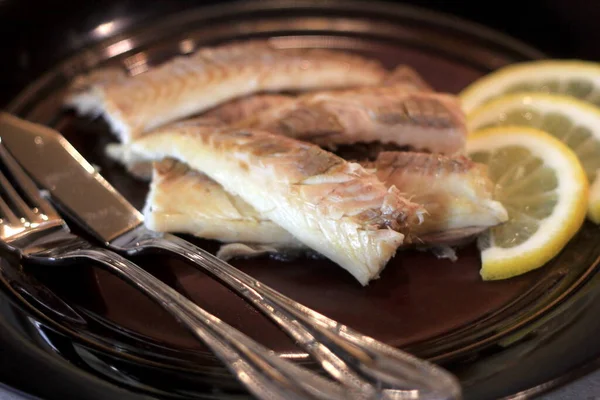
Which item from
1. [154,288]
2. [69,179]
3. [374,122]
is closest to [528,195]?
[374,122]

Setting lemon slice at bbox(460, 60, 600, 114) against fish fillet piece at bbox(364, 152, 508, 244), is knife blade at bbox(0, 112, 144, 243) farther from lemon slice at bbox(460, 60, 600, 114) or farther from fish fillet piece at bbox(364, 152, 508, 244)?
lemon slice at bbox(460, 60, 600, 114)

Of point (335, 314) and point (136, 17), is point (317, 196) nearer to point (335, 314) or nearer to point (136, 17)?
point (335, 314)

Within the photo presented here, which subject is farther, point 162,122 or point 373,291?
point 162,122

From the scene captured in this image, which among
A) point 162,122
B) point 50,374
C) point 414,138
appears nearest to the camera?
point 50,374

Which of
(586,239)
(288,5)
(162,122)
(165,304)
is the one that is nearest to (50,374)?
(165,304)

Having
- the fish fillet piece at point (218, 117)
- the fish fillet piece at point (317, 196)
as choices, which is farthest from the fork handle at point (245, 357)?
the fish fillet piece at point (218, 117)

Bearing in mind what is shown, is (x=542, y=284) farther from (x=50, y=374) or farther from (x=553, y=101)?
(x=50, y=374)
